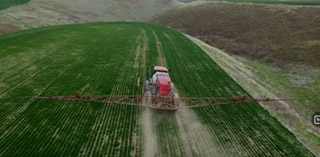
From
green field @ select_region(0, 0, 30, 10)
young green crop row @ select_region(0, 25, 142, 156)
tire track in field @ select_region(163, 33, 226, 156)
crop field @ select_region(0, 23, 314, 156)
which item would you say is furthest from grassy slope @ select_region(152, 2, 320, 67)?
green field @ select_region(0, 0, 30, 10)

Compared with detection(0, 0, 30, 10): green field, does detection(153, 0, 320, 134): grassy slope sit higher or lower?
lower

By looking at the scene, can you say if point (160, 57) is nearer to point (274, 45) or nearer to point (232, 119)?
point (232, 119)

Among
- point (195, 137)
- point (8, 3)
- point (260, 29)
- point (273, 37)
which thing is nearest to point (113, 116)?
point (195, 137)

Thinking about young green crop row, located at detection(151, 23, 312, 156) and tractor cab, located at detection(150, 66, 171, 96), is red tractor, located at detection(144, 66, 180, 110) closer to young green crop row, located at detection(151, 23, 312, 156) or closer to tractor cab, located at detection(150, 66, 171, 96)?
tractor cab, located at detection(150, 66, 171, 96)

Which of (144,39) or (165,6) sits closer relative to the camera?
(144,39)

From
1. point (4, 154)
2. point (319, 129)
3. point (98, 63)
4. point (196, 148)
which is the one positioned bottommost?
point (319, 129)

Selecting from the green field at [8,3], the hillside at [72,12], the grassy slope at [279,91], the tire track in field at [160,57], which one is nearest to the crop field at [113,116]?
the tire track in field at [160,57]

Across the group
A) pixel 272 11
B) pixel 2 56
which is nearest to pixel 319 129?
pixel 2 56

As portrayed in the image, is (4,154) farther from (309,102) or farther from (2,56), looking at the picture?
(309,102)
